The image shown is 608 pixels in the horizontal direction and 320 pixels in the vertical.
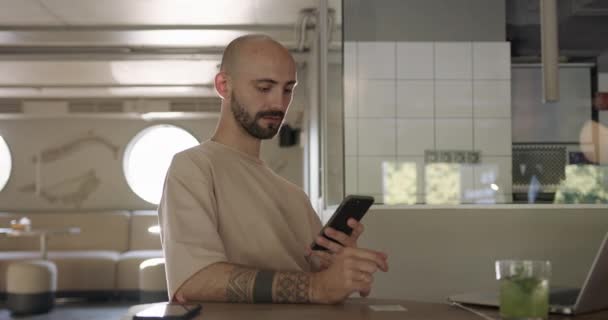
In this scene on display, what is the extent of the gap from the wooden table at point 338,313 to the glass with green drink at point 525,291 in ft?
0.40

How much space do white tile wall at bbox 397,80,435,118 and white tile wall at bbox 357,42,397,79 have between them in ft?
0.30

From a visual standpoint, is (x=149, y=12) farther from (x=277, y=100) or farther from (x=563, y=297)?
(x=563, y=297)

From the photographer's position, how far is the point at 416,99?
10.5 ft

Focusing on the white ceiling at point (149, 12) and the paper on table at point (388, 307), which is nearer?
the paper on table at point (388, 307)

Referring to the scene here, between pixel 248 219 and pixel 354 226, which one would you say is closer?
pixel 354 226

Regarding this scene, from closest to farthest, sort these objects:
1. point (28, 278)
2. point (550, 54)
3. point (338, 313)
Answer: point (338, 313), point (550, 54), point (28, 278)

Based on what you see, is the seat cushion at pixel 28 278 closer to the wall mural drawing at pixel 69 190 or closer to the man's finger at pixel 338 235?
the wall mural drawing at pixel 69 190

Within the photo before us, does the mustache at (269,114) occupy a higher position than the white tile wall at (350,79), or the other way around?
the white tile wall at (350,79)

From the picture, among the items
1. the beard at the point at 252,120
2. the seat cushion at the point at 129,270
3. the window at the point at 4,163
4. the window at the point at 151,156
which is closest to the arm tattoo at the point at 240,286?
the beard at the point at 252,120

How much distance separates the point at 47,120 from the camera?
9.31 metres

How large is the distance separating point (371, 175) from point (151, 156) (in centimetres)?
713

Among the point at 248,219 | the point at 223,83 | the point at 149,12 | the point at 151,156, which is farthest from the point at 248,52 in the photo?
the point at 151,156

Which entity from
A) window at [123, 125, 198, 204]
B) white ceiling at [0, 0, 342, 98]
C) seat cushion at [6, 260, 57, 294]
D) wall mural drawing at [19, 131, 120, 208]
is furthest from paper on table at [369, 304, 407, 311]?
wall mural drawing at [19, 131, 120, 208]

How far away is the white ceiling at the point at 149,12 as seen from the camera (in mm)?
5172
